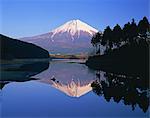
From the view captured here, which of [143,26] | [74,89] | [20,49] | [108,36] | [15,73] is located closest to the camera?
[74,89]

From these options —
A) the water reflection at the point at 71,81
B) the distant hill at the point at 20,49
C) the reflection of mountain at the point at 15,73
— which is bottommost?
the water reflection at the point at 71,81

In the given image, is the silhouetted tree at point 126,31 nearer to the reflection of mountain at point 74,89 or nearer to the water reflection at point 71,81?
the water reflection at point 71,81

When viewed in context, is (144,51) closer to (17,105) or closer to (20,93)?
(20,93)

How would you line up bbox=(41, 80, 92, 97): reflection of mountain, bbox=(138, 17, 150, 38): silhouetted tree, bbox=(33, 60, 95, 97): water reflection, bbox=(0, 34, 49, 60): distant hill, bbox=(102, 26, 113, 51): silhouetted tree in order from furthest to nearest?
1. bbox=(0, 34, 49, 60): distant hill
2. bbox=(102, 26, 113, 51): silhouetted tree
3. bbox=(138, 17, 150, 38): silhouetted tree
4. bbox=(33, 60, 95, 97): water reflection
5. bbox=(41, 80, 92, 97): reflection of mountain

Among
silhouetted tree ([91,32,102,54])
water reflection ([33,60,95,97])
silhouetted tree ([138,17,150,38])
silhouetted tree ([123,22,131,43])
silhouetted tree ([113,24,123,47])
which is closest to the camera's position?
water reflection ([33,60,95,97])

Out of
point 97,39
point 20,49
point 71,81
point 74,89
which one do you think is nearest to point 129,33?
point 97,39

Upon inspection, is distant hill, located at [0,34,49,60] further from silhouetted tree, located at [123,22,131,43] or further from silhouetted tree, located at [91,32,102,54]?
silhouetted tree, located at [123,22,131,43]

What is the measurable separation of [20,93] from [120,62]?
3842 centimetres

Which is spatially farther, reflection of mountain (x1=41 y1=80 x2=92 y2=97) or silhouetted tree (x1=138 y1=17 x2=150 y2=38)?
silhouetted tree (x1=138 y1=17 x2=150 y2=38)

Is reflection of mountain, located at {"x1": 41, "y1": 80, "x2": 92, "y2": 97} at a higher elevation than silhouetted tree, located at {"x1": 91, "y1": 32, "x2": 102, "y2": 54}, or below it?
below

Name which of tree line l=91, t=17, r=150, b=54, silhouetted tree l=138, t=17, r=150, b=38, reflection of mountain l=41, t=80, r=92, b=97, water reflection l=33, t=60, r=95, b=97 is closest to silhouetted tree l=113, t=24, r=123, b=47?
tree line l=91, t=17, r=150, b=54

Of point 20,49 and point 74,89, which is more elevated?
point 20,49

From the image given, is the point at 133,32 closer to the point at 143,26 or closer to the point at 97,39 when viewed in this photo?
the point at 143,26

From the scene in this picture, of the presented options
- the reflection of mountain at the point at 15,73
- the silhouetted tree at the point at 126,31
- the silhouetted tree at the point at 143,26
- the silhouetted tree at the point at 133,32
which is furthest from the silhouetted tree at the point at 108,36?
the reflection of mountain at the point at 15,73
